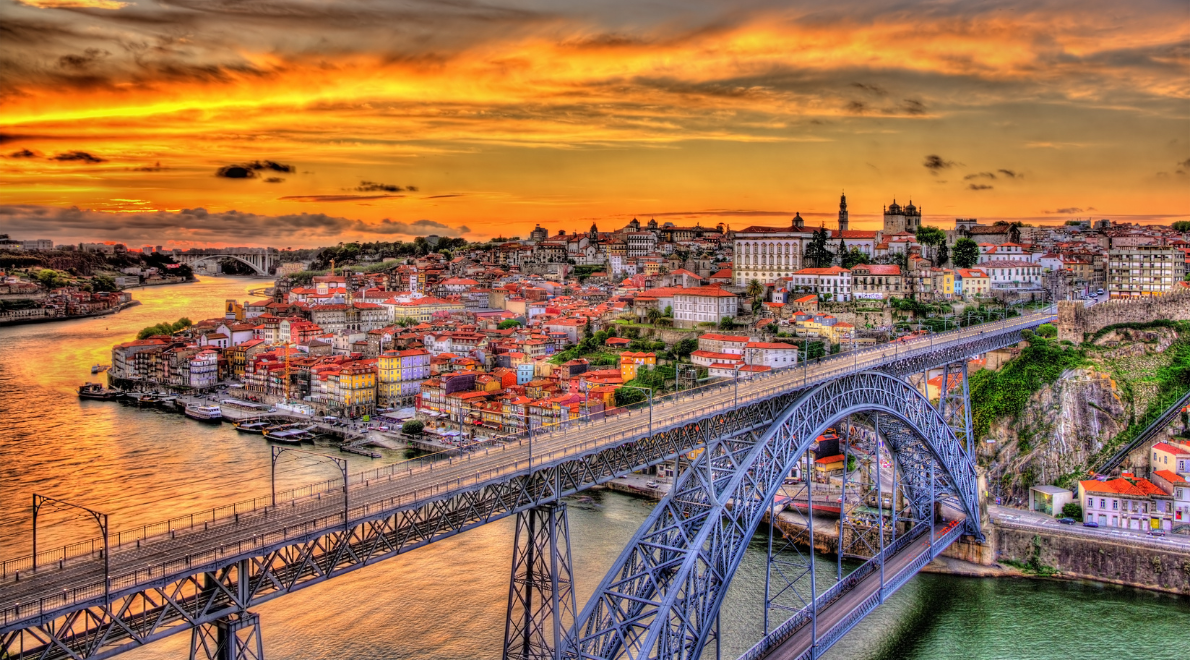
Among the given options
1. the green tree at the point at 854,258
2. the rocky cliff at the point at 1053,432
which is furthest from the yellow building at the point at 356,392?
the rocky cliff at the point at 1053,432

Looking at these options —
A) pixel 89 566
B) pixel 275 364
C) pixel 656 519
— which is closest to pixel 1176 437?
pixel 656 519

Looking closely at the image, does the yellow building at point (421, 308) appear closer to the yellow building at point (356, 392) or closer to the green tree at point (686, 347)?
the yellow building at point (356, 392)

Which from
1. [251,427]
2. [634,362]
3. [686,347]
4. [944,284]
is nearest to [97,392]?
[251,427]

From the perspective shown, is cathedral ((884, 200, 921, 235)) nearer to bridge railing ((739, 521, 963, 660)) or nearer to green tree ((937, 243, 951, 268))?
green tree ((937, 243, 951, 268))

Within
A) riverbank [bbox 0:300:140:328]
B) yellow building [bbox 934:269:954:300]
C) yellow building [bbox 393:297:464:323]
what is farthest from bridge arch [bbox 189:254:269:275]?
yellow building [bbox 934:269:954:300]

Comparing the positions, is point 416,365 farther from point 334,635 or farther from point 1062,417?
point 1062,417

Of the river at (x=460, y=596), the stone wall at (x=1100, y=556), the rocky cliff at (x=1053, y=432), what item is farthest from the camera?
the rocky cliff at (x=1053, y=432)
